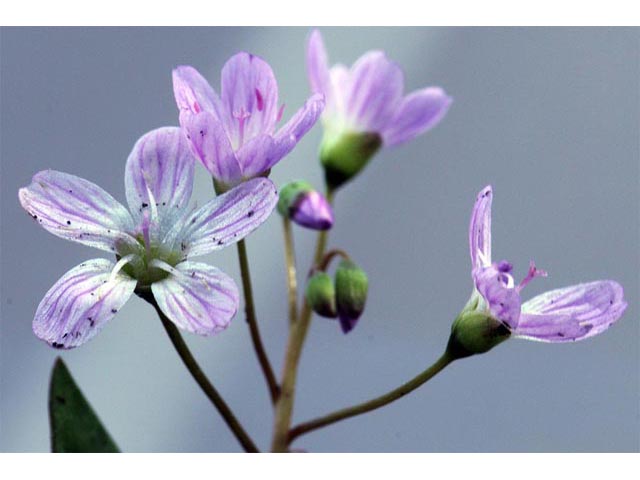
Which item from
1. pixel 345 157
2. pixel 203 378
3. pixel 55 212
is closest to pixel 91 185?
pixel 55 212

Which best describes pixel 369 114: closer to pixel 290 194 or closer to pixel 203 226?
pixel 290 194

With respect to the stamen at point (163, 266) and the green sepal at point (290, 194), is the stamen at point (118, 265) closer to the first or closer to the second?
the stamen at point (163, 266)

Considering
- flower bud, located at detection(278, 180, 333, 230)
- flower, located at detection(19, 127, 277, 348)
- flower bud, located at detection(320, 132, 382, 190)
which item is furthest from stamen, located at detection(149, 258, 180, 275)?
flower bud, located at detection(320, 132, 382, 190)

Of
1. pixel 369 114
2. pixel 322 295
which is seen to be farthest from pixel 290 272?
pixel 369 114

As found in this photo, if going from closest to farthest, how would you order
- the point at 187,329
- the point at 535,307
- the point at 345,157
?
the point at 187,329 → the point at 535,307 → the point at 345,157

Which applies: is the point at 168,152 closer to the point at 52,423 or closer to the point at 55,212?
the point at 55,212

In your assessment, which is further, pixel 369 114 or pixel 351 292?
pixel 369 114

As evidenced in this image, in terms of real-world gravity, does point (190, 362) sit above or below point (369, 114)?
below
